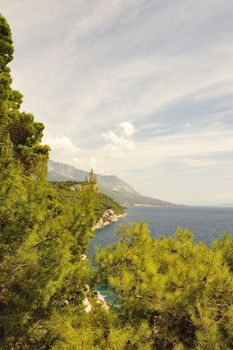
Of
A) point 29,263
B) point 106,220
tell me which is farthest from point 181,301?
point 106,220

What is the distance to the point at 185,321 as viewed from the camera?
6594 millimetres

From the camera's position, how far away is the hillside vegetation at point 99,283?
19.1ft

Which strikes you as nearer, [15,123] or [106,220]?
[15,123]

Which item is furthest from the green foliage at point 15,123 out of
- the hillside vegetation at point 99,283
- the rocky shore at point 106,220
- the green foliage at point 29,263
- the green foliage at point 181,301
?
the rocky shore at point 106,220

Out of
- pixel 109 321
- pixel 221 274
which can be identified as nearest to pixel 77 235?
pixel 109 321

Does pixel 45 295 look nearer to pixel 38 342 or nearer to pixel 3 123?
pixel 38 342

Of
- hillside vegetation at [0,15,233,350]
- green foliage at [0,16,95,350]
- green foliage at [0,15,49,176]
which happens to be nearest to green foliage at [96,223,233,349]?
hillside vegetation at [0,15,233,350]

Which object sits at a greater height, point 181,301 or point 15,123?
point 15,123

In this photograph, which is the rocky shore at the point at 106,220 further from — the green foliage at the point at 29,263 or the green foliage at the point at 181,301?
the green foliage at the point at 181,301

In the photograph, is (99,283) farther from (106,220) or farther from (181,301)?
(106,220)

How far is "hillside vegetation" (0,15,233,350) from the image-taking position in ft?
19.1

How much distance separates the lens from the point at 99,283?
856cm

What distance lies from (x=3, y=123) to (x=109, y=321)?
10.9m

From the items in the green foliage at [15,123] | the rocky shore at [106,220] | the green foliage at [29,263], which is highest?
the green foliage at [15,123]
